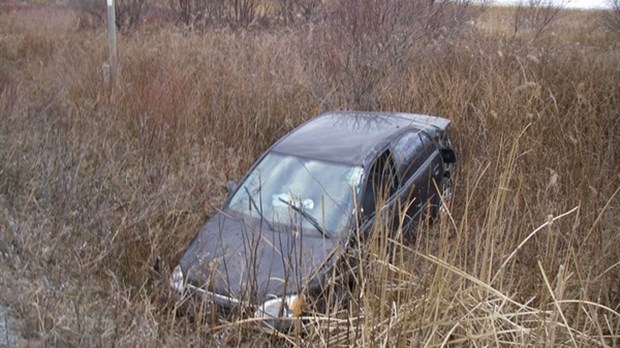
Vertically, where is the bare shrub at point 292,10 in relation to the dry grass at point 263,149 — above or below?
above

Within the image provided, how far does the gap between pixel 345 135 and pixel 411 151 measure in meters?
0.72

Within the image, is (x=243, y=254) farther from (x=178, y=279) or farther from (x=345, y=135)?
(x=345, y=135)

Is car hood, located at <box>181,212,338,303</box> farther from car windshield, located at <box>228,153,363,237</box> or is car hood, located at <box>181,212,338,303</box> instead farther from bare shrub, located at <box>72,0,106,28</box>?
bare shrub, located at <box>72,0,106,28</box>

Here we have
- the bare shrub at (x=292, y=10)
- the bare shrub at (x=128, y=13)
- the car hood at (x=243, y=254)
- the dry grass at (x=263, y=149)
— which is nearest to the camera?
the dry grass at (x=263, y=149)

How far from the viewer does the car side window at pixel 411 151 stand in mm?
5789

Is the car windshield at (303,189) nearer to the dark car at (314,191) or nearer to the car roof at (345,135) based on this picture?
the dark car at (314,191)

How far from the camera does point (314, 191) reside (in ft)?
17.1

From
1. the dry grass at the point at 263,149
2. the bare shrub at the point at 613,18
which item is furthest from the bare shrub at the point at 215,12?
the bare shrub at the point at 613,18

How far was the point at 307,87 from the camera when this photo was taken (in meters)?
10.3

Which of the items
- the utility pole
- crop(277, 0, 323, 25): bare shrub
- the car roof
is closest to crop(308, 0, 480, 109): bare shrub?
the car roof

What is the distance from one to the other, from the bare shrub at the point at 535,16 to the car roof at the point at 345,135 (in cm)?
852

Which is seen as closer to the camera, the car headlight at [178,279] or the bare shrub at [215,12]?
the car headlight at [178,279]

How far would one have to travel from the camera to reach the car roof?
5515 millimetres

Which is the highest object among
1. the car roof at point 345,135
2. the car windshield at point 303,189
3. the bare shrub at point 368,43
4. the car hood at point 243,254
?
the bare shrub at point 368,43
